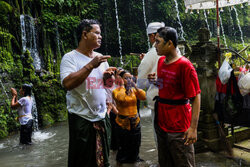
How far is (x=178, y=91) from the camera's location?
2.30 meters

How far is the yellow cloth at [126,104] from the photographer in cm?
425

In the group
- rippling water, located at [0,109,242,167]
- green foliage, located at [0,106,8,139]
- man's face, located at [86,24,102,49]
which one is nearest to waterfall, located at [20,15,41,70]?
green foliage, located at [0,106,8,139]

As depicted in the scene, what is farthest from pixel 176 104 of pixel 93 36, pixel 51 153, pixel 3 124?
pixel 3 124

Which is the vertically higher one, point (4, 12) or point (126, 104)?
point (4, 12)

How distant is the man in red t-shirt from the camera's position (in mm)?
2193

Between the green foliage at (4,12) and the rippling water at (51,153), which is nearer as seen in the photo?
the rippling water at (51,153)

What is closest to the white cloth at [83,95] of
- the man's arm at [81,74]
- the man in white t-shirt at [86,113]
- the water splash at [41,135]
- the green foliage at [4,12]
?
the man in white t-shirt at [86,113]

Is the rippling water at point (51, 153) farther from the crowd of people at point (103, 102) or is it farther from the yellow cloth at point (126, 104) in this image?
the crowd of people at point (103, 102)

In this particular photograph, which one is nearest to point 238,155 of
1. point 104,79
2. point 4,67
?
point 104,79

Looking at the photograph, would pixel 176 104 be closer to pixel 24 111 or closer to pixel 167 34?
pixel 167 34

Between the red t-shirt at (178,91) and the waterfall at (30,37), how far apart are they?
1097 cm

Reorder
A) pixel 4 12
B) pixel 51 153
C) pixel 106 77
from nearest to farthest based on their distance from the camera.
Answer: pixel 106 77 < pixel 51 153 < pixel 4 12

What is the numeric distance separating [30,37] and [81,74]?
37.2ft

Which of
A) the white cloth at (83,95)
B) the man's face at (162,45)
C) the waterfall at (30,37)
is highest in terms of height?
the waterfall at (30,37)
